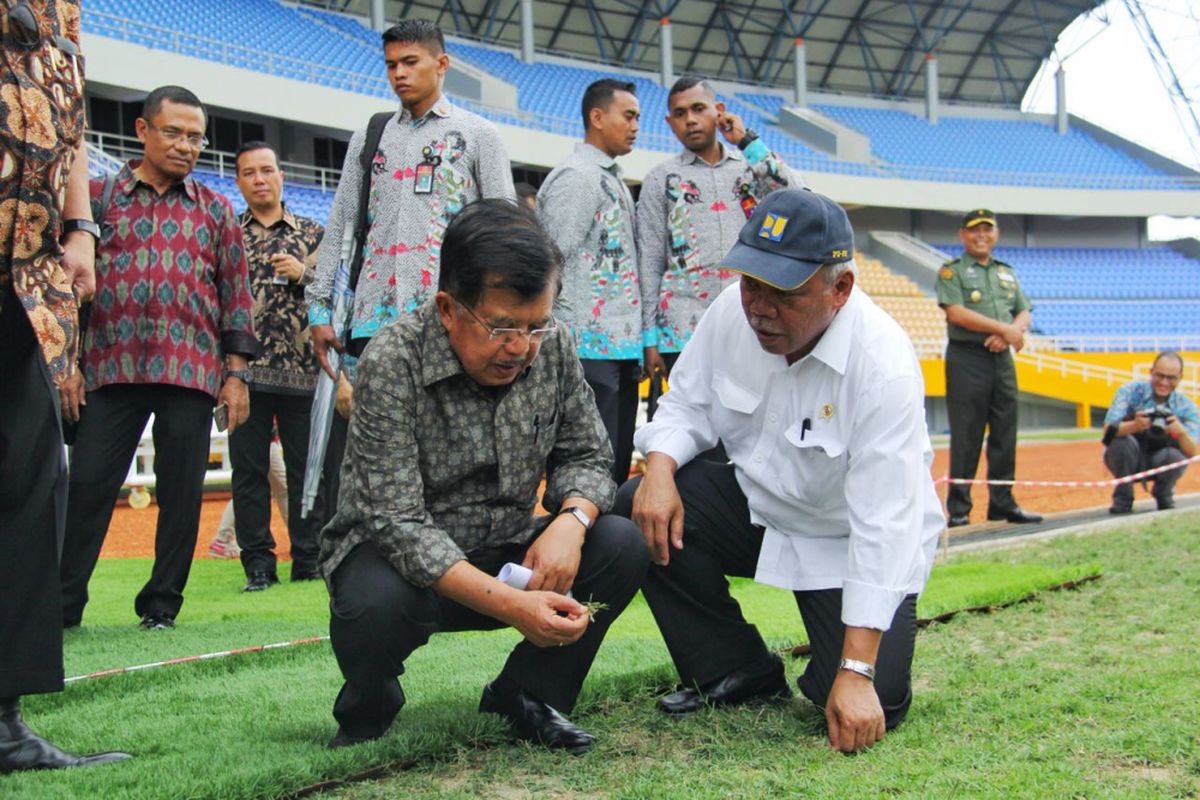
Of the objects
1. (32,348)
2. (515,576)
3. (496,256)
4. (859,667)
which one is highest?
(496,256)

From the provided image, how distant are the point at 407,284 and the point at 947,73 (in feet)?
122

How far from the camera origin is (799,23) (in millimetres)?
34188


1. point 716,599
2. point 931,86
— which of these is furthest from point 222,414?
point 931,86

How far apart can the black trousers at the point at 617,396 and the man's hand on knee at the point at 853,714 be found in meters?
1.97

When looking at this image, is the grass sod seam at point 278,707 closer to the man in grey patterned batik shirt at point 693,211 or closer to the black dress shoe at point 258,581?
the black dress shoe at point 258,581

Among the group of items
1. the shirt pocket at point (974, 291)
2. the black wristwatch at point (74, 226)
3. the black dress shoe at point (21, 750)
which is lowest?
the black dress shoe at point (21, 750)

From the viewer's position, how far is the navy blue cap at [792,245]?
2727mm

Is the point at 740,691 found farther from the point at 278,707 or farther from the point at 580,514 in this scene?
the point at 278,707

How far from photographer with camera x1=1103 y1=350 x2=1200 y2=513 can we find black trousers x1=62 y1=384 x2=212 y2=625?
21.4 ft

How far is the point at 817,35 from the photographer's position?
115ft

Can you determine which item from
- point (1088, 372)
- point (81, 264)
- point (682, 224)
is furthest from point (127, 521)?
point (1088, 372)

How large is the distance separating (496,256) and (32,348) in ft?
3.08

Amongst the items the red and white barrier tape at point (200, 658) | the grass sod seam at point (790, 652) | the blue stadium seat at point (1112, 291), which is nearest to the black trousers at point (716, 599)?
the grass sod seam at point (790, 652)

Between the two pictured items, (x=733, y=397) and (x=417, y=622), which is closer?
(x=417, y=622)
